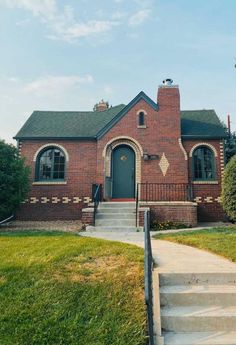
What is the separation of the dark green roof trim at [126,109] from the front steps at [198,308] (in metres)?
10.9

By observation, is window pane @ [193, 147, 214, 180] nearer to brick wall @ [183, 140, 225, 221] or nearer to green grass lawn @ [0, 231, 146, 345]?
brick wall @ [183, 140, 225, 221]

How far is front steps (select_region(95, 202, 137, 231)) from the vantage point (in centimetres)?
1065

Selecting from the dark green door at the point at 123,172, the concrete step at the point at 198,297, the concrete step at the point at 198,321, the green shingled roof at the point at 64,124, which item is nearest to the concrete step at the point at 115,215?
the dark green door at the point at 123,172

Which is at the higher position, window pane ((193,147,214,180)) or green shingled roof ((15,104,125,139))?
green shingled roof ((15,104,125,139))

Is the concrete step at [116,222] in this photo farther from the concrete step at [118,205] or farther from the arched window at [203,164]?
the arched window at [203,164]

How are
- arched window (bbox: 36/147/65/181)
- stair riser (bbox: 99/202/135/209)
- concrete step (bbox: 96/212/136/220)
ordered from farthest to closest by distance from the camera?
1. arched window (bbox: 36/147/65/181)
2. stair riser (bbox: 99/202/135/209)
3. concrete step (bbox: 96/212/136/220)

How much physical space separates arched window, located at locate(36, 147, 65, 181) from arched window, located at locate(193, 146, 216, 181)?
6805 millimetres

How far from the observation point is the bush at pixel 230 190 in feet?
36.1

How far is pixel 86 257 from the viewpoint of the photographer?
209 inches

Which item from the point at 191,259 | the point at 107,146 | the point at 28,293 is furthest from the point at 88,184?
the point at 28,293

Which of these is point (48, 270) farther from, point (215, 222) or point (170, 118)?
point (170, 118)

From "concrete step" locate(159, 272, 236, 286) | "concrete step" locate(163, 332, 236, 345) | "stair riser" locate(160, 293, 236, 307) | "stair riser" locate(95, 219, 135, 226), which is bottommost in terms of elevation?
"concrete step" locate(163, 332, 236, 345)

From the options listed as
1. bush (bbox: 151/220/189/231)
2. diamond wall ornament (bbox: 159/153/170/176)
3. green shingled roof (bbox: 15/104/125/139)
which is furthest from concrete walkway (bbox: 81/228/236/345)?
green shingled roof (bbox: 15/104/125/139)

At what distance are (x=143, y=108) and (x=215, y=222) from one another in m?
6.59
